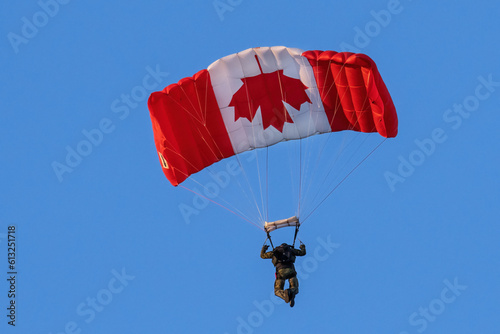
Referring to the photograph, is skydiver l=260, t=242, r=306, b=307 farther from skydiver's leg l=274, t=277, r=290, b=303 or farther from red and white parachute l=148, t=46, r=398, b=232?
red and white parachute l=148, t=46, r=398, b=232

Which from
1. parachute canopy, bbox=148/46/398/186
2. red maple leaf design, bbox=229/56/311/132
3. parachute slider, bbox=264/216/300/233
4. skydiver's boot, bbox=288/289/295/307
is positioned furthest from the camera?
red maple leaf design, bbox=229/56/311/132

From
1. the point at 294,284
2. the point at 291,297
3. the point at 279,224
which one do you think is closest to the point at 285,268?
the point at 294,284

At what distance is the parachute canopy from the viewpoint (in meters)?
22.9

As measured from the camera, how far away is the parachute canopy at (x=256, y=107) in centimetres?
2291

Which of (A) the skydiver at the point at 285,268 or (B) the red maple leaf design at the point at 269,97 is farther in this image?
(B) the red maple leaf design at the point at 269,97

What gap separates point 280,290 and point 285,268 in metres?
0.46

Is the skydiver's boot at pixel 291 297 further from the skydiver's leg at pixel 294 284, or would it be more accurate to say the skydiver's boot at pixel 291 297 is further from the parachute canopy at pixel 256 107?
the parachute canopy at pixel 256 107

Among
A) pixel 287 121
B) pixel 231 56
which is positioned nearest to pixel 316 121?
pixel 287 121

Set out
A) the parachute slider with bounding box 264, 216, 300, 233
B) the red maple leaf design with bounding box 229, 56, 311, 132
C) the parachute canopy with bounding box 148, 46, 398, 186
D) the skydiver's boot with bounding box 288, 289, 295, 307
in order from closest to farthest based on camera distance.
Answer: the skydiver's boot with bounding box 288, 289, 295, 307, the parachute slider with bounding box 264, 216, 300, 233, the parachute canopy with bounding box 148, 46, 398, 186, the red maple leaf design with bounding box 229, 56, 311, 132

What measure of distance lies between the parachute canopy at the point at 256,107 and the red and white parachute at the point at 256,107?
0.07ft

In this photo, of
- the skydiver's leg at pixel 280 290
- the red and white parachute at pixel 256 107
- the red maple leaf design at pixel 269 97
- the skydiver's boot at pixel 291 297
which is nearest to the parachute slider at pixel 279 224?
the skydiver's leg at pixel 280 290

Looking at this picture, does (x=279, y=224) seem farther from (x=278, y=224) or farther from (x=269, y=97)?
(x=269, y=97)

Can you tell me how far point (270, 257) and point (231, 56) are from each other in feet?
14.0

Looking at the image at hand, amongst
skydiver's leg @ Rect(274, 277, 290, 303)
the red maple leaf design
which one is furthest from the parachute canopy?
skydiver's leg @ Rect(274, 277, 290, 303)
